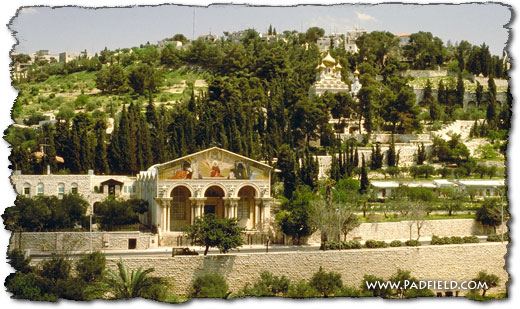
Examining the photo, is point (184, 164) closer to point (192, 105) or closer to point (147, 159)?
point (147, 159)

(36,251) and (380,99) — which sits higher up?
(380,99)

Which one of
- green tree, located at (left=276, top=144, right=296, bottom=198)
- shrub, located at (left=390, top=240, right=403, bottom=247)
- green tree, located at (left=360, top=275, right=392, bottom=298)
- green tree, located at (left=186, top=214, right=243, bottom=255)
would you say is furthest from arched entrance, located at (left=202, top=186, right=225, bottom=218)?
green tree, located at (left=360, top=275, right=392, bottom=298)

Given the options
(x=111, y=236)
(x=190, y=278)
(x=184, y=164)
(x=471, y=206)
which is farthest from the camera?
(x=471, y=206)

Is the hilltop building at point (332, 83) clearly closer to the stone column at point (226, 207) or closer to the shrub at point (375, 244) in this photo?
the stone column at point (226, 207)

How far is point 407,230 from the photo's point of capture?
76.3 ft

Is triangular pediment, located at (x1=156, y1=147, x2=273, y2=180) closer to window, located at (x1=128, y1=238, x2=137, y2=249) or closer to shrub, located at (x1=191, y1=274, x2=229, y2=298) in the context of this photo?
window, located at (x1=128, y1=238, x2=137, y2=249)

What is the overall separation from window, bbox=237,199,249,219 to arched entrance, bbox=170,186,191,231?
1.55m

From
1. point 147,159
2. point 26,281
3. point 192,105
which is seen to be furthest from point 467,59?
point 26,281

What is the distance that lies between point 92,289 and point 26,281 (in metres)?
1.68

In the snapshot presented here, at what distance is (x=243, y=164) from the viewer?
23453 millimetres

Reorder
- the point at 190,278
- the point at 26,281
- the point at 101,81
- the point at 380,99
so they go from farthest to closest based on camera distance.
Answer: the point at 101,81 < the point at 380,99 < the point at 190,278 < the point at 26,281

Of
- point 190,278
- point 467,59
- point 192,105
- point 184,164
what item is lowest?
point 190,278

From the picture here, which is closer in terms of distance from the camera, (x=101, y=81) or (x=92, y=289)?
(x=92, y=289)

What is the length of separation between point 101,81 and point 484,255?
26636mm
